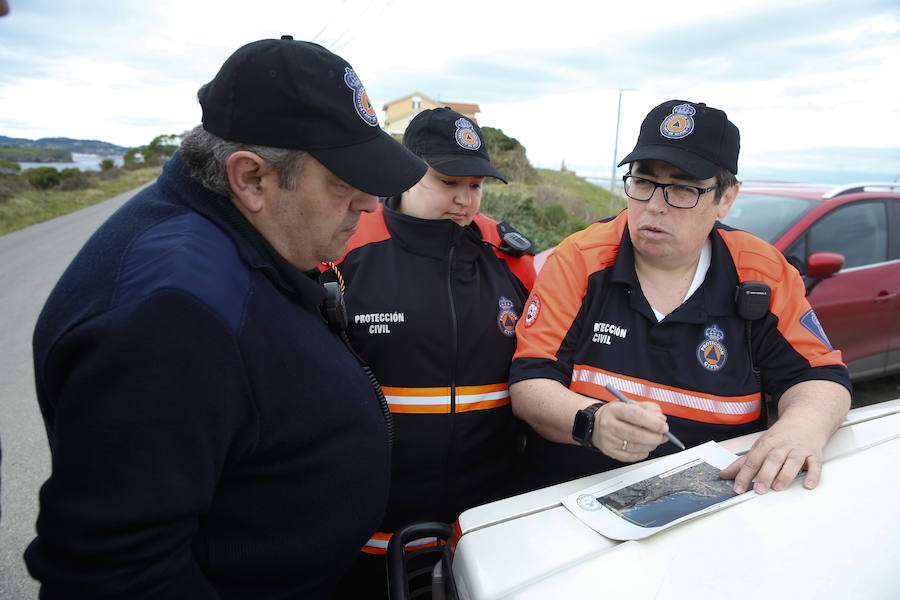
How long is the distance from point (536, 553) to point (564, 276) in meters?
1.00

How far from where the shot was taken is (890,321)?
4.24 meters

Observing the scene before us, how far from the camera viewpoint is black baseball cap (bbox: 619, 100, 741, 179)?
1785 millimetres

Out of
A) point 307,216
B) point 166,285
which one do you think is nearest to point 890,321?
point 307,216

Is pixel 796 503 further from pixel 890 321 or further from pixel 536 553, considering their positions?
pixel 890 321

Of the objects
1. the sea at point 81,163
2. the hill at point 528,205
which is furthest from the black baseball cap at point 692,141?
the sea at point 81,163

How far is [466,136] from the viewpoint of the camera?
2.02 m

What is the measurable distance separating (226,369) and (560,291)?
126cm

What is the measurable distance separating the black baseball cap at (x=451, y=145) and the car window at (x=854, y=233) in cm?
312

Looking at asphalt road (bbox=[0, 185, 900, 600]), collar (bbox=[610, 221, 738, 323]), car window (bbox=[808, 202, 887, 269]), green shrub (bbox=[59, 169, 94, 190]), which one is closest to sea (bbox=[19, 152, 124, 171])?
green shrub (bbox=[59, 169, 94, 190])

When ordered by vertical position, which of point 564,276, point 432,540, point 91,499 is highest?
point 564,276

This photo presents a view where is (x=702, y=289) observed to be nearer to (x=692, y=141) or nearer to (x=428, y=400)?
(x=692, y=141)

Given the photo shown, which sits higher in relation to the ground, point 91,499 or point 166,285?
point 166,285

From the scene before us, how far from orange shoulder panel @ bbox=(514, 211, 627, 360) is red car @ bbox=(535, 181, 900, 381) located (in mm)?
2218

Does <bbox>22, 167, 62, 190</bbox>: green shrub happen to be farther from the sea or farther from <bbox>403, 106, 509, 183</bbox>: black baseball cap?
<bbox>403, 106, 509, 183</bbox>: black baseball cap
